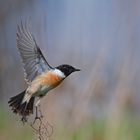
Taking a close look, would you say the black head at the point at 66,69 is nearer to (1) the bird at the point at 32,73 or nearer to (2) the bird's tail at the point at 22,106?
(1) the bird at the point at 32,73

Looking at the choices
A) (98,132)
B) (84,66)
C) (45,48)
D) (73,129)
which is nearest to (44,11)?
(45,48)

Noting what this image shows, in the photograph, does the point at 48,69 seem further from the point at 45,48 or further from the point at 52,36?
the point at 52,36

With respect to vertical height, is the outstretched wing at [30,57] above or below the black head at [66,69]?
above

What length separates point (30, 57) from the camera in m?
1.49

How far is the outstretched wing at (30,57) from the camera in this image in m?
1.48

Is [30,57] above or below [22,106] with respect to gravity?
above

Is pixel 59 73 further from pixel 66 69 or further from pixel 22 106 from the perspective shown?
pixel 22 106

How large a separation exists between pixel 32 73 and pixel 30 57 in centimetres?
4

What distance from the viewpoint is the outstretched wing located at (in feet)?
4.85

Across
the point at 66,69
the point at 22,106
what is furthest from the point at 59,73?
the point at 22,106

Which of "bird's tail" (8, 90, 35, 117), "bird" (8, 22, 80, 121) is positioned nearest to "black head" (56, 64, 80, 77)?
"bird" (8, 22, 80, 121)

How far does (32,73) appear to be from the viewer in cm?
149

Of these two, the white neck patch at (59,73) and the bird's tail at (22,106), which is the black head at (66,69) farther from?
the bird's tail at (22,106)

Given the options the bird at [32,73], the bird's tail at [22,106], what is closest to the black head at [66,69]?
the bird at [32,73]
